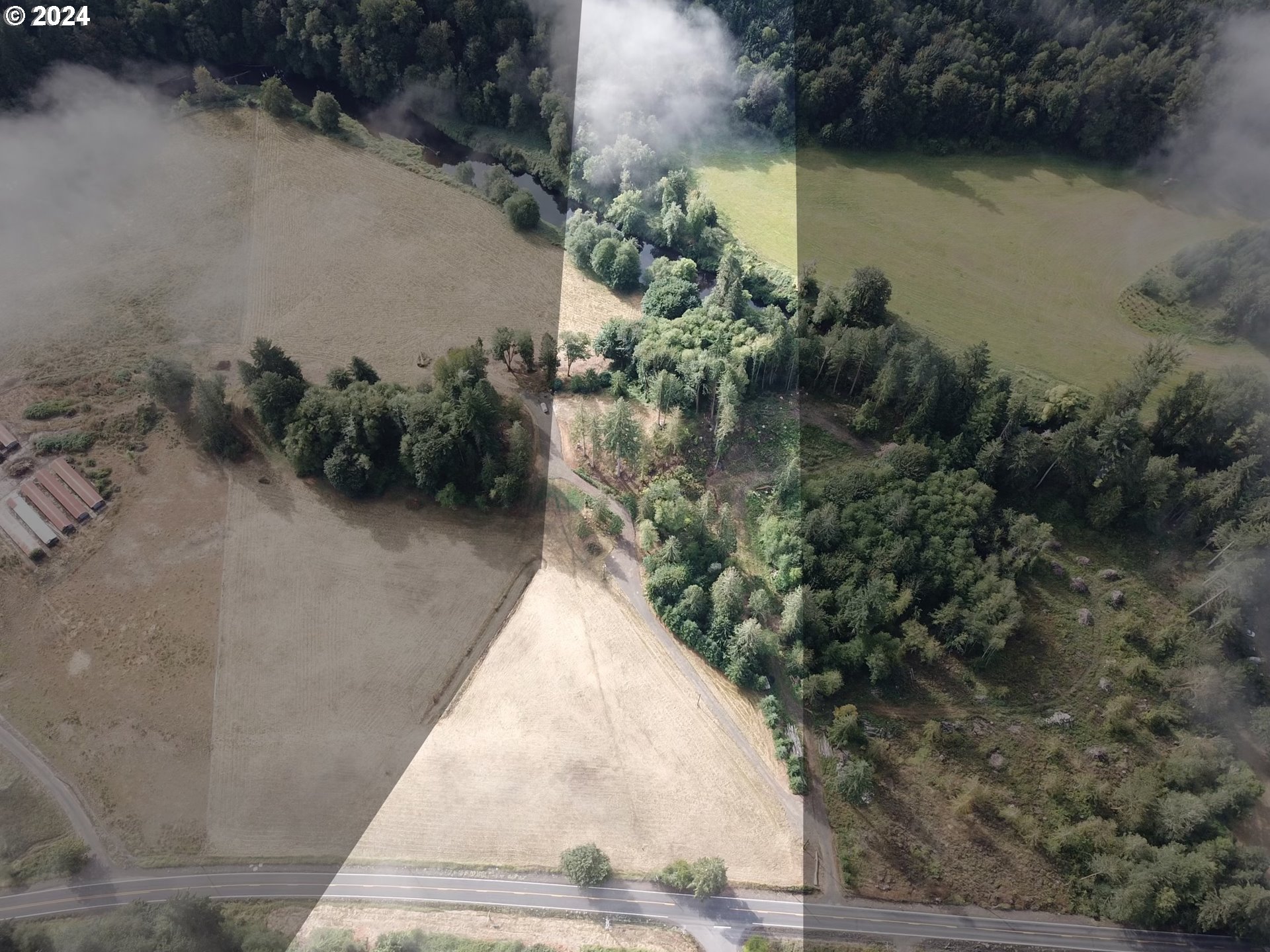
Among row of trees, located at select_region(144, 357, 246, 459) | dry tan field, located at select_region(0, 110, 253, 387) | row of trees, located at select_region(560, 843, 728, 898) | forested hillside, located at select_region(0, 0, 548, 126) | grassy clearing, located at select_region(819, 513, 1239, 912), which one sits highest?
forested hillside, located at select_region(0, 0, 548, 126)

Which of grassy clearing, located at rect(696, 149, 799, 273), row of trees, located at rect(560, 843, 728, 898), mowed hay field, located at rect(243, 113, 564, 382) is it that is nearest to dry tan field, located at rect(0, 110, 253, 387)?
mowed hay field, located at rect(243, 113, 564, 382)

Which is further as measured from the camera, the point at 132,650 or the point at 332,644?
the point at 332,644

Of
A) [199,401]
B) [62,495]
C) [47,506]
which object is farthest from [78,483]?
[199,401]

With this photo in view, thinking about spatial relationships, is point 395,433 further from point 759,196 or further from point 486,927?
point 759,196

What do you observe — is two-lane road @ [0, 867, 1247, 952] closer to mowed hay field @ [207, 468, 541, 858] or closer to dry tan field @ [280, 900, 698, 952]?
dry tan field @ [280, 900, 698, 952]

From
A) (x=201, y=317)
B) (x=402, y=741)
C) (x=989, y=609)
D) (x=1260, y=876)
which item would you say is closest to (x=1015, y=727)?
(x=989, y=609)

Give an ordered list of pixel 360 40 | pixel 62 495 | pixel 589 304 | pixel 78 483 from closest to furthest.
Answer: pixel 62 495 → pixel 78 483 → pixel 589 304 → pixel 360 40

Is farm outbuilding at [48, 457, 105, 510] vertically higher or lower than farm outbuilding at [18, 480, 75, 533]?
higher
